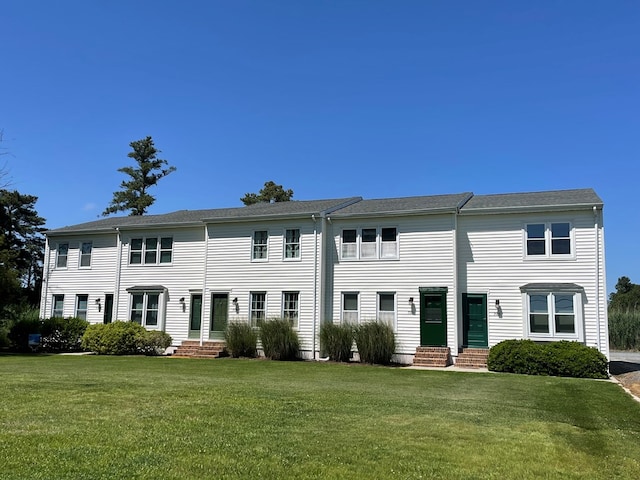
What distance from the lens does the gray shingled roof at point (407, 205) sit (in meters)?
19.8

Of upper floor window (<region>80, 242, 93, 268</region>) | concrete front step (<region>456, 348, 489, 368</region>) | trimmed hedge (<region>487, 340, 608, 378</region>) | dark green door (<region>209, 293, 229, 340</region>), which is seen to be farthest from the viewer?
upper floor window (<region>80, 242, 93, 268</region>)

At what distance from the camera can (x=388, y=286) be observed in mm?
20266

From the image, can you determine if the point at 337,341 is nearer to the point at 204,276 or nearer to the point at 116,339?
the point at 204,276

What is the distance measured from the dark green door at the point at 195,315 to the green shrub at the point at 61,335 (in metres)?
4.91

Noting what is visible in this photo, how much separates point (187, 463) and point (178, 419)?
209cm

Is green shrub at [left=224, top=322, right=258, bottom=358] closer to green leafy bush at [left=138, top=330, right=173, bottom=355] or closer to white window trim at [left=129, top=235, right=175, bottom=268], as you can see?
green leafy bush at [left=138, top=330, right=173, bottom=355]

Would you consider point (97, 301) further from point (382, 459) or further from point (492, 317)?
point (382, 459)

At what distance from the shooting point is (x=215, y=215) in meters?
23.9

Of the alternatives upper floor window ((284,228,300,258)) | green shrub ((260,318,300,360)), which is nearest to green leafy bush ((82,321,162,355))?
green shrub ((260,318,300,360))

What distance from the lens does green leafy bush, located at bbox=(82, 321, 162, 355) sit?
2191cm

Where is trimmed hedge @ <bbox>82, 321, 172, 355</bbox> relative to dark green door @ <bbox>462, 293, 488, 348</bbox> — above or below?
below

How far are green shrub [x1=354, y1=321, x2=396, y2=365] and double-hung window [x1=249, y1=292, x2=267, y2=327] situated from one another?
458 centimetres

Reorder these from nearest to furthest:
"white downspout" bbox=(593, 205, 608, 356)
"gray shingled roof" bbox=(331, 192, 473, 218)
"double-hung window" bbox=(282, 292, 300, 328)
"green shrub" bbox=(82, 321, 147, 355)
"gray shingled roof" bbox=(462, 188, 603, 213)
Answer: "white downspout" bbox=(593, 205, 608, 356), "gray shingled roof" bbox=(462, 188, 603, 213), "gray shingled roof" bbox=(331, 192, 473, 218), "double-hung window" bbox=(282, 292, 300, 328), "green shrub" bbox=(82, 321, 147, 355)

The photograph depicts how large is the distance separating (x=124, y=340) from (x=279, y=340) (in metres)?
6.92
